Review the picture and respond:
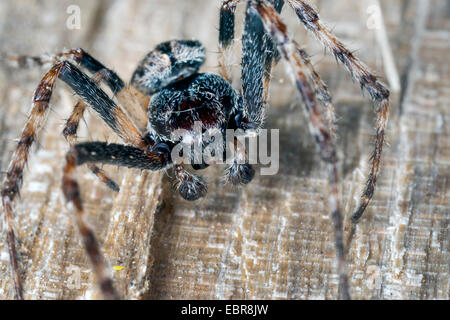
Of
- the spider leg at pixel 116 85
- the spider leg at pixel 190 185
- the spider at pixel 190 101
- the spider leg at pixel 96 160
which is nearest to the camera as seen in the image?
the spider leg at pixel 96 160

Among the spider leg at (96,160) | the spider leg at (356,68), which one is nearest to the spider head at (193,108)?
the spider leg at (96,160)

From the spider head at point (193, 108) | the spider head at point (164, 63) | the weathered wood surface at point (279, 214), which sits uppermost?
the spider head at point (164, 63)

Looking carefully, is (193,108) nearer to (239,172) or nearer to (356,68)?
(239,172)

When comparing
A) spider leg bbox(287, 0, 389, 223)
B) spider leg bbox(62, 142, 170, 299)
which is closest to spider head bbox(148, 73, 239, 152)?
spider leg bbox(62, 142, 170, 299)

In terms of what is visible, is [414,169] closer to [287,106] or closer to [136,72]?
[287,106]

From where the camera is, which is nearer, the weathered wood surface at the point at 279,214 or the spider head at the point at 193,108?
the weathered wood surface at the point at 279,214

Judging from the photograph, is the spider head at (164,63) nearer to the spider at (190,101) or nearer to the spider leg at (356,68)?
the spider at (190,101)

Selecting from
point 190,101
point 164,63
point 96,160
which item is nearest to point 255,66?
point 190,101
